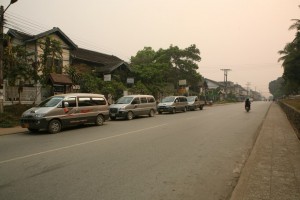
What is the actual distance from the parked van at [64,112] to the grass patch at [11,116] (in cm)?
295

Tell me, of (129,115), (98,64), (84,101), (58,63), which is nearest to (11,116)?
(84,101)

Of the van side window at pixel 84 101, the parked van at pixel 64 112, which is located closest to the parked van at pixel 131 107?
the parked van at pixel 64 112

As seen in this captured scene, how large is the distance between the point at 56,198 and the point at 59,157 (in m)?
3.26

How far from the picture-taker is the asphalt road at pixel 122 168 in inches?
196

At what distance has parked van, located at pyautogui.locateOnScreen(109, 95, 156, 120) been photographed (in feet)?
66.7

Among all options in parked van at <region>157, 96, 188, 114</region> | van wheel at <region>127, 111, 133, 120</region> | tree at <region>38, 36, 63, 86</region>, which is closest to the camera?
van wheel at <region>127, 111, 133, 120</region>

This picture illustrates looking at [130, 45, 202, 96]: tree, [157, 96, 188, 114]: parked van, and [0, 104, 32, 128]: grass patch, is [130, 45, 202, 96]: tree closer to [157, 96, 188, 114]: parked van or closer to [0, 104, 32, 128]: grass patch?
[157, 96, 188, 114]: parked van

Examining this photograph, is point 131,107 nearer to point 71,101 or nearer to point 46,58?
point 71,101

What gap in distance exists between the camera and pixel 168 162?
720 cm

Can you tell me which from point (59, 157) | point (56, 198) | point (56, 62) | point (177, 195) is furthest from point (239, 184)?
point (56, 62)

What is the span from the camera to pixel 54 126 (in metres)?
13.5

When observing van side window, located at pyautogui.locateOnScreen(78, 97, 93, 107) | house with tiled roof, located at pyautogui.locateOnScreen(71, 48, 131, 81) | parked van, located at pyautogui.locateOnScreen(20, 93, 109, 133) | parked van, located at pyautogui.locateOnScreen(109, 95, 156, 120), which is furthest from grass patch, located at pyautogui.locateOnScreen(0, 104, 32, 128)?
house with tiled roof, located at pyautogui.locateOnScreen(71, 48, 131, 81)

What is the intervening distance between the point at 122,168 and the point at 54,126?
808cm

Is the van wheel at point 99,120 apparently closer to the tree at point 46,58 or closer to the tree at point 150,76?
the tree at point 46,58
